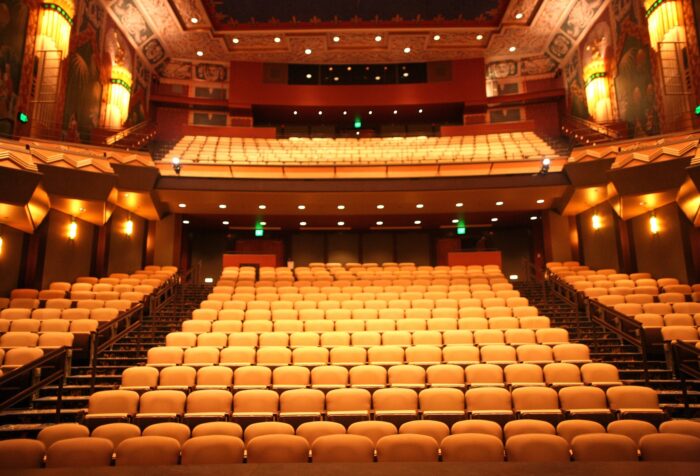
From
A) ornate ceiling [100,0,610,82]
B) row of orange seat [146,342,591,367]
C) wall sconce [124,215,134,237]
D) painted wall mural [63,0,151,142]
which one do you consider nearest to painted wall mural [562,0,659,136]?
ornate ceiling [100,0,610,82]

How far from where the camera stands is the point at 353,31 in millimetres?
13930

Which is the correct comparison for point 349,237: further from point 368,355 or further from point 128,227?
point 368,355

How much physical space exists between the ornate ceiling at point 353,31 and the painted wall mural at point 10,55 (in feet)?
10.8

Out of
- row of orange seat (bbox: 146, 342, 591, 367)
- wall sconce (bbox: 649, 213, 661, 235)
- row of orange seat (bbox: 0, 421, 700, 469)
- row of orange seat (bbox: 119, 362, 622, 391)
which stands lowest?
row of orange seat (bbox: 0, 421, 700, 469)

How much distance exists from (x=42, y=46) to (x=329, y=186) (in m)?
6.06

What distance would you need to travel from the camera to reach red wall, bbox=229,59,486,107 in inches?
589

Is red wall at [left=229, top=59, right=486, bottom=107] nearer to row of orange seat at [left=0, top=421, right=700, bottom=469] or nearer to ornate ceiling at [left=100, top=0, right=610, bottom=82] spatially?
ornate ceiling at [left=100, top=0, right=610, bottom=82]

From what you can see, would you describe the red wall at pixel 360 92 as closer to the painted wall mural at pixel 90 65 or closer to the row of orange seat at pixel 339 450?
the painted wall mural at pixel 90 65

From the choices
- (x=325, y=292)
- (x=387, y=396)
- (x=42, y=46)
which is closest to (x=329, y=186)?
(x=325, y=292)

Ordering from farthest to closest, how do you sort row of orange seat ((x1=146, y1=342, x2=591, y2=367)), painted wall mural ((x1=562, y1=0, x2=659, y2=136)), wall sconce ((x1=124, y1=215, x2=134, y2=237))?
wall sconce ((x1=124, y1=215, x2=134, y2=237)) < painted wall mural ((x1=562, y1=0, x2=659, y2=136)) < row of orange seat ((x1=146, y1=342, x2=591, y2=367))

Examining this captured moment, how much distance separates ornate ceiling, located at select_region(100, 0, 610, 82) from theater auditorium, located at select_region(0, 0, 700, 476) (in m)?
0.07

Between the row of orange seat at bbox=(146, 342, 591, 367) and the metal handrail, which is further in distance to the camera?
the row of orange seat at bbox=(146, 342, 591, 367)

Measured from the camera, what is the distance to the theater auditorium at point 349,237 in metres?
3.27

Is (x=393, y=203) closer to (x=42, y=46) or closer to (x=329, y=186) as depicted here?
(x=329, y=186)
